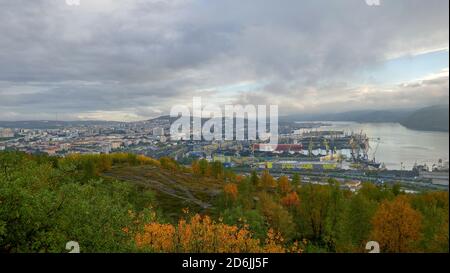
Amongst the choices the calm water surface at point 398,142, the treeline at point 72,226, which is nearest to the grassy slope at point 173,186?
the calm water surface at point 398,142

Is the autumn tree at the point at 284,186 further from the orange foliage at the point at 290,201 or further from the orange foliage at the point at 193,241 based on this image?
the orange foliage at the point at 193,241

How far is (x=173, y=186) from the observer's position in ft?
351

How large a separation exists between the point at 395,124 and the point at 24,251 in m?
78.4

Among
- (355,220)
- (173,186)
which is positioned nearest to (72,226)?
(355,220)

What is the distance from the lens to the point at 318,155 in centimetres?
10944

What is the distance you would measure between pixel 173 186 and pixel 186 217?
5724 cm

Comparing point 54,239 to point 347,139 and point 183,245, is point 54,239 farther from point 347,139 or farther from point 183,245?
point 347,139

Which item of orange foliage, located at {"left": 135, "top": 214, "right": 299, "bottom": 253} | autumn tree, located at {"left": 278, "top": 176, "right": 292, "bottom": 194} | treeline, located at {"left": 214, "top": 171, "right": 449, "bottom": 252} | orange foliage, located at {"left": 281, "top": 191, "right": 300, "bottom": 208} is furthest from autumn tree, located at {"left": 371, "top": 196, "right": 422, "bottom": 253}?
autumn tree, located at {"left": 278, "top": 176, "right": 292, "bottom": 194}

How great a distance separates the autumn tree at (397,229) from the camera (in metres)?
35.7

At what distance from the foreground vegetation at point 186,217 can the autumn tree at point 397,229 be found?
111 mm

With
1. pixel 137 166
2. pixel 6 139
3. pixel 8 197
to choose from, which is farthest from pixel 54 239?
pixel 137 166

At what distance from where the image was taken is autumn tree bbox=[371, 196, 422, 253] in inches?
1404

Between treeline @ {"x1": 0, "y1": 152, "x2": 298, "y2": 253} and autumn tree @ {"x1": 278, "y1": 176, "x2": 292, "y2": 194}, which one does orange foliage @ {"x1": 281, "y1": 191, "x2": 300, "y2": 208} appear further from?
treeline @ {"x1": 0, "y1": 152, "x2": 298, "y2": 253}

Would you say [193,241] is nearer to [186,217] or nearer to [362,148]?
[186,217]
